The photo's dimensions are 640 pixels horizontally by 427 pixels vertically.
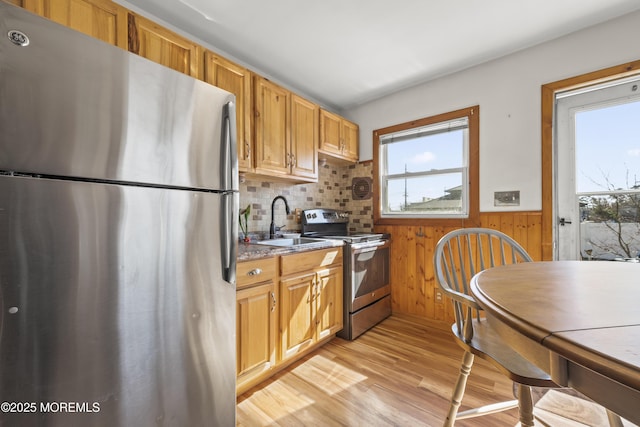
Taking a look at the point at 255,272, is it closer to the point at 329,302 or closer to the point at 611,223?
the point at 329,302

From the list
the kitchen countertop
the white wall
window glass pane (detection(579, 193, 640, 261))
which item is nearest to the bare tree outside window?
window glass pane (detection(579, 193, 640, 261))

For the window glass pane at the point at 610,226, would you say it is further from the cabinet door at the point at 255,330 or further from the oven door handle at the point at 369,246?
the cabinet door at the point at 255,330

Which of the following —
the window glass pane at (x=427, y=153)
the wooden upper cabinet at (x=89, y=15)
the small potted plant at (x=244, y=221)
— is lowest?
the small potted plant at (x=244, y=221)

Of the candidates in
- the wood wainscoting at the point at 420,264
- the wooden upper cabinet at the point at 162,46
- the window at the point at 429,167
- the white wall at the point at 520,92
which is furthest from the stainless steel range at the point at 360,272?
the wooden upper cabinet at the point at 162,46

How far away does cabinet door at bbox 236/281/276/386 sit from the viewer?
1.54 metres

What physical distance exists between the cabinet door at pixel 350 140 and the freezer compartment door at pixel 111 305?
2062 mm

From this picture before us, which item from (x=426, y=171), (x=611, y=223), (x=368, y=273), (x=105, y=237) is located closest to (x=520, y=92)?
(x=426, y=171)

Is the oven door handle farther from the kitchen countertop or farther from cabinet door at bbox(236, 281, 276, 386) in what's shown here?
cabinet door at bbox(236, 281, 276, 386)

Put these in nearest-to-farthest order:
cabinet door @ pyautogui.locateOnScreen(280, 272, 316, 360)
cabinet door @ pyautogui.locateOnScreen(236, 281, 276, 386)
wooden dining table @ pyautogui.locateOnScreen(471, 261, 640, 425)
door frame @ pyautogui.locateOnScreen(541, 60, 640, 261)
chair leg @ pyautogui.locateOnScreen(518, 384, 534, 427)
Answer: wooden dining table @ pyautogui.locateOnScreen(471, 261, 640, 425) → chair leg @ pyautogui.locateOnScreen(518, 384, 534, 427) → cabinet door @ pyautogui.locateOnScreen(236, 281, 276, 386) → cabinet door @ pyautogui.locateOnScreen(280, 272, 316, 360) → door frame @ pyautogui.locateOnScreen(541, 60, 640, 261)

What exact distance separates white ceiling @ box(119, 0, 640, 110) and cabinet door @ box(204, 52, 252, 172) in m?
0.31

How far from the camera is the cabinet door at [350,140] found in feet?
9.93

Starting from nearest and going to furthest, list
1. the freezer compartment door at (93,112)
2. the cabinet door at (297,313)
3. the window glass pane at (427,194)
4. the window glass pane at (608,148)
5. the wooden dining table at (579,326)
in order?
1. the wooden dining table at (579,326)
2. the freezer compartment door at (93,112)
3. the cabinet door at (297,313)
4. the window glass pane at (608,148)
5. the window glass pane at (427,194)

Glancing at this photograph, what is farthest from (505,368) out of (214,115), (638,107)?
(638,107)

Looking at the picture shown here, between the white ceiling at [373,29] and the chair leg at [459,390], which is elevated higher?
the white ceiling at [373,29]
